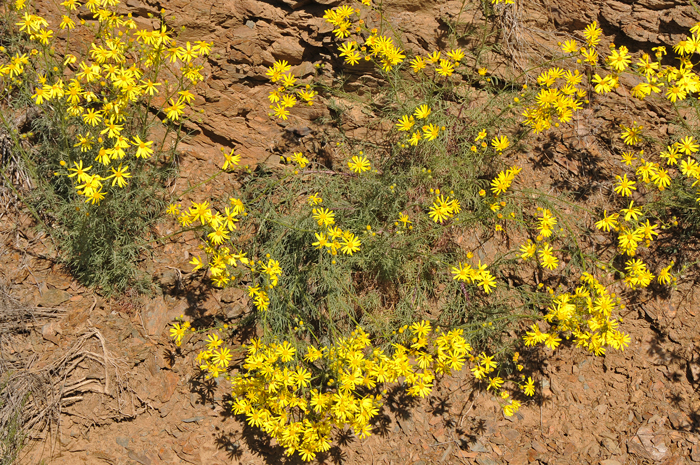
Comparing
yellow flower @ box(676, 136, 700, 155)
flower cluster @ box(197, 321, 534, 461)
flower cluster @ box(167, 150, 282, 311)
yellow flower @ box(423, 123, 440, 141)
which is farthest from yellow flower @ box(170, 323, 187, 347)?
yellow flower @ box(676, 136, 700, 155)

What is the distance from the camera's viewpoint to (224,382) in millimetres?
3980

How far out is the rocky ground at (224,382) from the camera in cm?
385

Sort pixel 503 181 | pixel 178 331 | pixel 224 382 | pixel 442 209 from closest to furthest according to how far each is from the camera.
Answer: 1. pixel 178 331
2. pixel 442 209
3. pixel 503 181
4. pixel 224 382

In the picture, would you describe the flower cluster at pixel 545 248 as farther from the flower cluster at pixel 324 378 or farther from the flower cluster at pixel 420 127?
the flower cluster at pixel 420 127

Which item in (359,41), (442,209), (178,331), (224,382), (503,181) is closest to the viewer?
(178,331)

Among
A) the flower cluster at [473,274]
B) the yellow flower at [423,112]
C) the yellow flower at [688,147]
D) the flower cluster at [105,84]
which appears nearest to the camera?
the flower cluster at [105,84]

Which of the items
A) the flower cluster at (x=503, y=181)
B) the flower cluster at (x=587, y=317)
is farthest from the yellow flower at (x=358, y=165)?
the flower cluster at (x=587, y=317)

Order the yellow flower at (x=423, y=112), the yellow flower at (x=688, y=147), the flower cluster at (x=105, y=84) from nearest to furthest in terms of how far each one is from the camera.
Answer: the flower cluster at (x=105, y=84) < the yellow flower at (x=423, y=112) < the yellow flower at (x=688, y=147)

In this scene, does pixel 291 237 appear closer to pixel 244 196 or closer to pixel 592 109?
pixel 244 196

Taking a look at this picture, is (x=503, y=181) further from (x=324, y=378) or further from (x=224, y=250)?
(x=224, y=250)

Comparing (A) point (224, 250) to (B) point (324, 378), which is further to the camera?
(B) point (324, 378)

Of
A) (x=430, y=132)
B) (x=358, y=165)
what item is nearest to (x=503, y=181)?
(x=430, y=132)

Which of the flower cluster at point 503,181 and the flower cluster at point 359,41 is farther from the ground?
the flower cluster at point 359,41

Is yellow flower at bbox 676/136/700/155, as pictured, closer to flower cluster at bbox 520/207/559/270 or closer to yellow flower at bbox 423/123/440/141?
flower cluster at bbox 520/207/559/270
